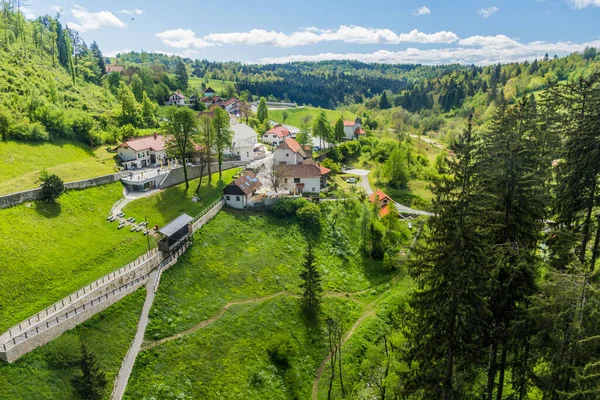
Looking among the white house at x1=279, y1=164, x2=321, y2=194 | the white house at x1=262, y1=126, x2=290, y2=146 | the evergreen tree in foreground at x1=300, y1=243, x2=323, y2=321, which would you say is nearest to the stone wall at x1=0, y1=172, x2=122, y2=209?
the white house at x1=279, y1=164, x2=321, y2=194

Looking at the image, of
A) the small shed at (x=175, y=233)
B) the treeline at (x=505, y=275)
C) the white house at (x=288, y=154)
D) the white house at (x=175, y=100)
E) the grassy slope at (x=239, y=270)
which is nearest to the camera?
the treeline at (x=505, y=275)

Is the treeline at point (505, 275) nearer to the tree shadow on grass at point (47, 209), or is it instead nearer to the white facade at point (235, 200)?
the white facade at point (235, 200)

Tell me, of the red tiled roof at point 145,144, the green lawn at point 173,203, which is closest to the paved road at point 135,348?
the green lawn at point 173,203

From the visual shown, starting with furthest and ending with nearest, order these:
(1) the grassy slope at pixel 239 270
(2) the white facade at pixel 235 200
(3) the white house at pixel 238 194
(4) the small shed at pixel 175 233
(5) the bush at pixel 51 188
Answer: (2) the white facade at pixel 235 200
(3) the white house at pixel 238 194
(5) the bush at pixel 51 188
(4) the small shed at pixel 175 233
(1) the grassy slope at pixel 239 270

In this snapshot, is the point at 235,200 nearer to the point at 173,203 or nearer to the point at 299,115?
the point at 173,203

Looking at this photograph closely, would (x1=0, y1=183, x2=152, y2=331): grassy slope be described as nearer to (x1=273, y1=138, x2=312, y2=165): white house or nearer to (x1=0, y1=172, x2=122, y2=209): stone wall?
(x1=0, y1=172, x2=122, y2=209): stone wall

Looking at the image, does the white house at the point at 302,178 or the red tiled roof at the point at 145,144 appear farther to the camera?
the white house at the point at 302,178
